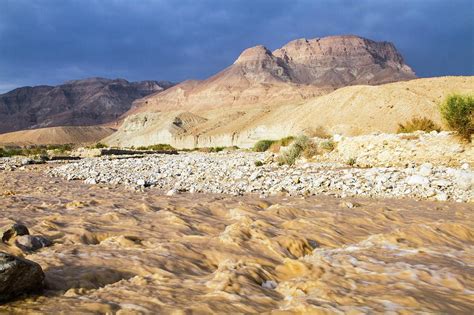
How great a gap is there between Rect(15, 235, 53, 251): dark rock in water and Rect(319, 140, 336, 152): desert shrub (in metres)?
16.8

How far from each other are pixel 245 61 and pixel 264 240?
148m

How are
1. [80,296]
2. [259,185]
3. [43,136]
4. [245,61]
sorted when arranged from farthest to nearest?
[245,61] < [43,136] < [259,185] < [80,296]

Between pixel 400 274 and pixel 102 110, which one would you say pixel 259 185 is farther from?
pixel 102 110

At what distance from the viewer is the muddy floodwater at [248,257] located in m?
3.76

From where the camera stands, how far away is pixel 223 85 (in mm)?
134875

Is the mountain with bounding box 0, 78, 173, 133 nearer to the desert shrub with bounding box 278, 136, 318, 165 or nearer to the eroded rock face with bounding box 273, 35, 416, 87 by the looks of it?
the eroded rock face with bounding box 273, 35, 416, 87

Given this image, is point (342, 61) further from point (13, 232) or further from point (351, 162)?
point (13, 232)

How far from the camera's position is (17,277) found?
3572 mm

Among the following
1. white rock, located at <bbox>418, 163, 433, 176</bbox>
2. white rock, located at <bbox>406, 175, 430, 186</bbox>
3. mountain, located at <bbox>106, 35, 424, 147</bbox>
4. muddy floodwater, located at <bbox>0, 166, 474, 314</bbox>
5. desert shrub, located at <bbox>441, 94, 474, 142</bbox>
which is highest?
mountain, located at <bbox>106, 35, 424, 147</bbox>

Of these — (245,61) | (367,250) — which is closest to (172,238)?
(367,250)

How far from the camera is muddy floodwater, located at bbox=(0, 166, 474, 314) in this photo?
12.3 feet

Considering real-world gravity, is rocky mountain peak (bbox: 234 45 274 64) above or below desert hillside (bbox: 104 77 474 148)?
above

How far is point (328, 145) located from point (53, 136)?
385 feet

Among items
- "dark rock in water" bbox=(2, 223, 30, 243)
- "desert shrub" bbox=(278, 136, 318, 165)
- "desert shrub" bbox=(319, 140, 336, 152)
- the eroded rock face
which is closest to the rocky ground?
"desert shrub" bbox=(278, 136, 318, 165)
